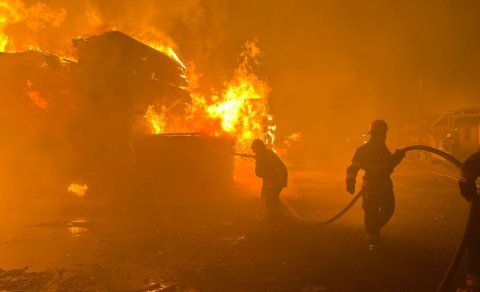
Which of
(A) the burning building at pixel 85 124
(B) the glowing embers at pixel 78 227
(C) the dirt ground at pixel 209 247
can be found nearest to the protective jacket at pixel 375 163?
(C) the dirt ground at pixel 209 247

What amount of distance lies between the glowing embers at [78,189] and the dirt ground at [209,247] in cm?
29

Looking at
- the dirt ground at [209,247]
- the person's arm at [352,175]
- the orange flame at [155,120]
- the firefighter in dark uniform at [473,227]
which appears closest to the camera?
the firefighter in dark uniform at [473,227]

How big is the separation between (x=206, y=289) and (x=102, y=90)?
8047 millimetres

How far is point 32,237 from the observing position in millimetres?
6730

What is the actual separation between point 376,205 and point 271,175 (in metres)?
2.68

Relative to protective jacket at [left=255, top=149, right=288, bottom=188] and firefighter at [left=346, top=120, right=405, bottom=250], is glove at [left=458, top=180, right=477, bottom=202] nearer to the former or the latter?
firefighter at [left=346, top=120, right=405, bottom=250]

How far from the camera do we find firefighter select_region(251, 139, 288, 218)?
810 cm

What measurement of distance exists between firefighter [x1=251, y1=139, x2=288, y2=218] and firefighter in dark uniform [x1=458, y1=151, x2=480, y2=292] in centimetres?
440

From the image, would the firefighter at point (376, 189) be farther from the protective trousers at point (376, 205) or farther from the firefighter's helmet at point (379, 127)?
the firefighter's helmet at point (379, 127)

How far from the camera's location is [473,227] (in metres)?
3.84

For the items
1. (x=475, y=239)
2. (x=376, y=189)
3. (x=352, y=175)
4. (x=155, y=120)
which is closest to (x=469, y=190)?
(x=475, y=239)

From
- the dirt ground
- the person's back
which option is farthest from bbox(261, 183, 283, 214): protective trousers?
the person's back

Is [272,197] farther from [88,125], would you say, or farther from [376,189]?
[88,125]

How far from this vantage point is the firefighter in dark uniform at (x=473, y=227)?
3.83 metres
